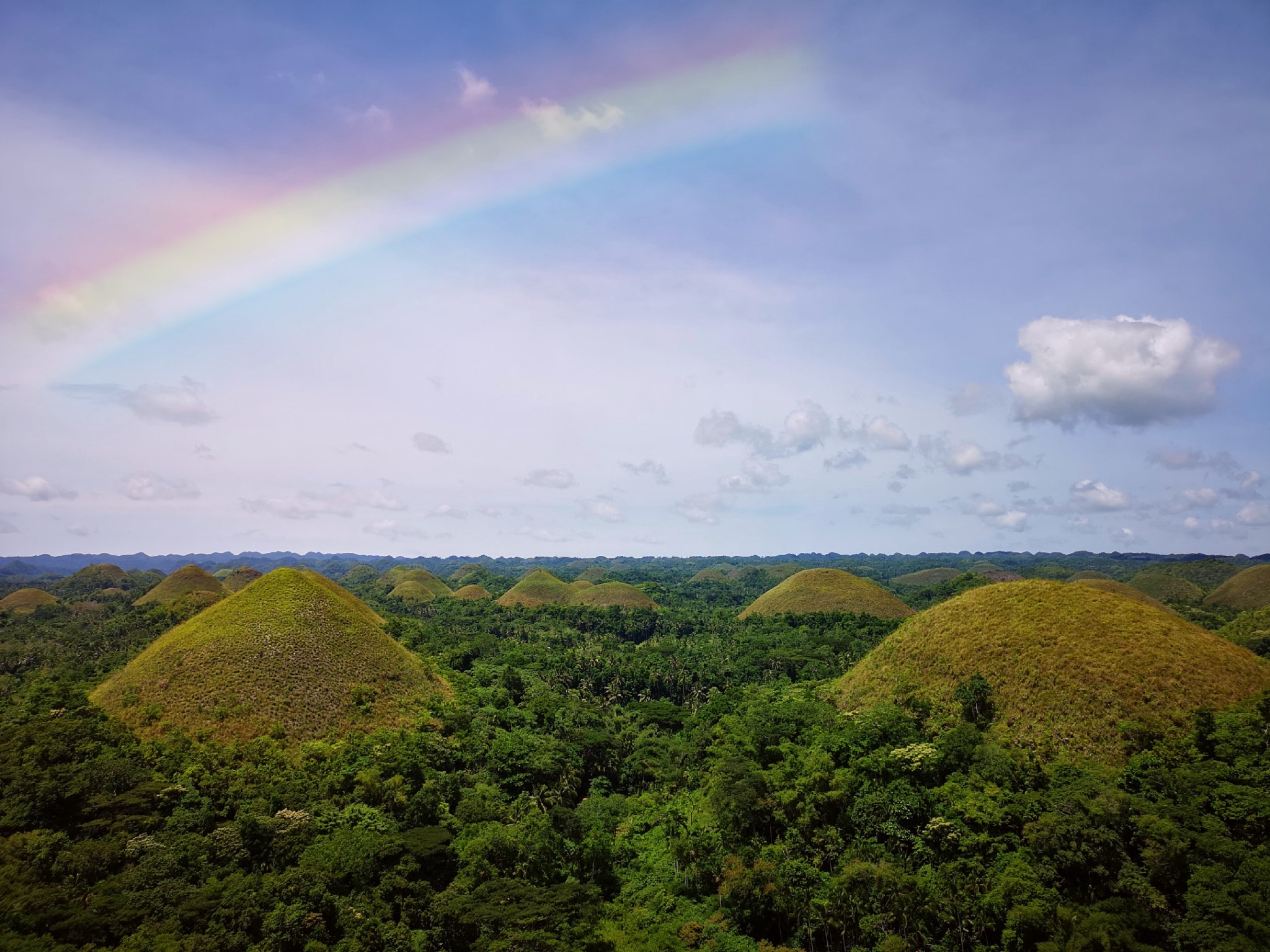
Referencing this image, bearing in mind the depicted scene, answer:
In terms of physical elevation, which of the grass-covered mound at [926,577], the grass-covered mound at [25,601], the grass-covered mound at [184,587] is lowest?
the grass-covered mound at [926,577]

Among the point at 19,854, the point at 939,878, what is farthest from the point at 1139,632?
the point at 19,854

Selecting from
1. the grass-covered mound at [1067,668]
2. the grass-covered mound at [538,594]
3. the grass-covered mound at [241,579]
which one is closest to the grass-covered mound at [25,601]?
the grass-covered mound at [241,579]

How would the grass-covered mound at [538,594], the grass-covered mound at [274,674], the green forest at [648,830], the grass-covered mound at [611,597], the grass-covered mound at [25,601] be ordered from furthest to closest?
the grass-covered mound at [538,594] → the grass-covered mound at [611,597] → the grass-covered mound at [25,601] → the grass-covered mound at [274,674] → the green forest at [648,830]

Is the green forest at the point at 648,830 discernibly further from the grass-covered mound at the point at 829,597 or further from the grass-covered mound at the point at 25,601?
the grass-covered mound at the point at 25,601

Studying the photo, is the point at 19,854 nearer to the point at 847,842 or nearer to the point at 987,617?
the point at 847,842

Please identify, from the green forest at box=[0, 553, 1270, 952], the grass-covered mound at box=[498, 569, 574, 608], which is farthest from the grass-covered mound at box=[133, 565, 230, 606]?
the green forest at box=[0, 553, 1270, 952]

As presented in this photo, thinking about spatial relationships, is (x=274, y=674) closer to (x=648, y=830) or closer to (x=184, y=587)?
(x=648, y=830)
